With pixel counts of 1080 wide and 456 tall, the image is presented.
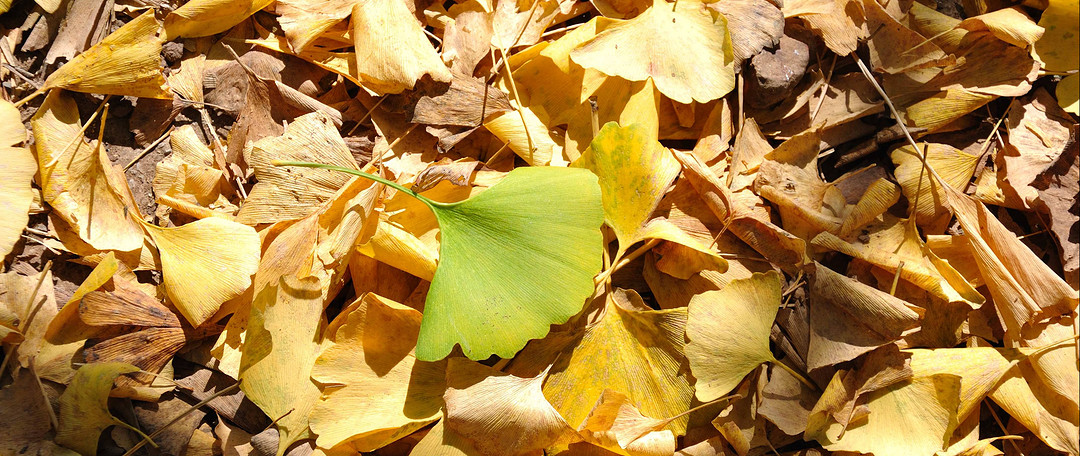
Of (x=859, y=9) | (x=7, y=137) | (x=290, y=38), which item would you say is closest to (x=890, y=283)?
(x=859, y=9)

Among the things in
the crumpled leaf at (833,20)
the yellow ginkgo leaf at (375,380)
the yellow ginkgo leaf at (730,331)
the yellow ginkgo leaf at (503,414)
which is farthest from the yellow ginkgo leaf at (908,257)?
the yellow ginkgo leaf at (375,380)

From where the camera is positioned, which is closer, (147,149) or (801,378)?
(801,378)

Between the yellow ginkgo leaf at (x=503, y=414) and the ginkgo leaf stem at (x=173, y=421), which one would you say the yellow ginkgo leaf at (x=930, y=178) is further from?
the ginkgo leaf stem at (x=173, y=421)

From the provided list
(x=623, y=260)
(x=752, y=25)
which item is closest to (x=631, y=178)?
(x=623, y=260)

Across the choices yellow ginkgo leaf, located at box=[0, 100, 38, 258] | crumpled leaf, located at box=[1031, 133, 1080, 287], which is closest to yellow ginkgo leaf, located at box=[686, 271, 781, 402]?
crumpled leaf, located at box=[1031, 133, 1080, 287]

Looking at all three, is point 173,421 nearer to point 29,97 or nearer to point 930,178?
point 29,97

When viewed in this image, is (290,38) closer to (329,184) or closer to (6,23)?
(329,184)

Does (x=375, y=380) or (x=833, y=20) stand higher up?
(x=833, y=20)
